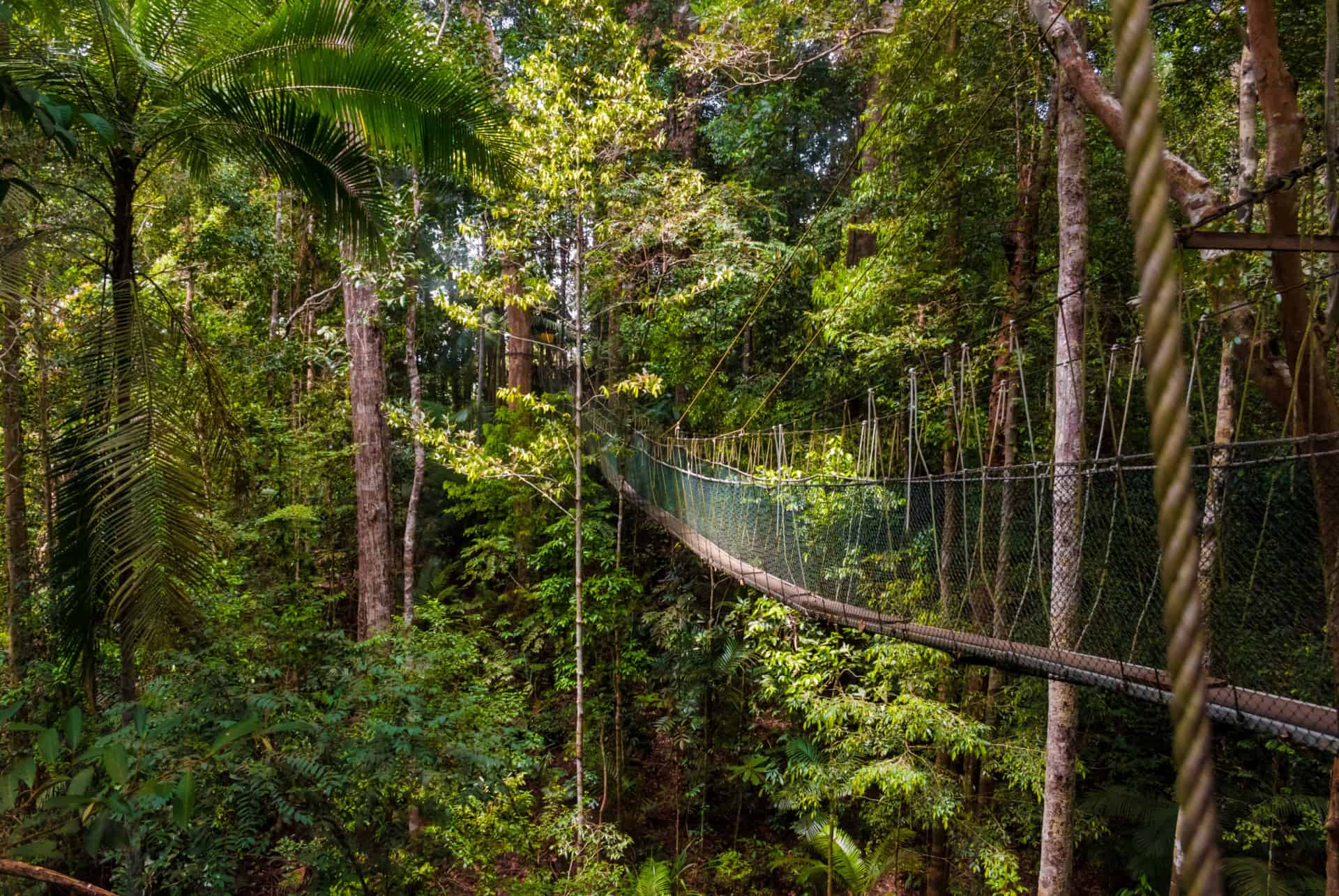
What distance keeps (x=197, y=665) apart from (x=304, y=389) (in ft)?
15.4

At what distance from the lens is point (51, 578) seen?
4.64ft

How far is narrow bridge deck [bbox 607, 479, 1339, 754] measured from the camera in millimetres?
1328

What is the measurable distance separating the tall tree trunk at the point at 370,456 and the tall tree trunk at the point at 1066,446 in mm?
3293

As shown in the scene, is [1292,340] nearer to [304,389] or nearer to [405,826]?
[405,826]

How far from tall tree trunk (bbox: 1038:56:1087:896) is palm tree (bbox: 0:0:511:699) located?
6.97 feet

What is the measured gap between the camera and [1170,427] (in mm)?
281

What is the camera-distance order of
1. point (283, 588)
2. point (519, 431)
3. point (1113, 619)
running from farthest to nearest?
point (519, 431)
point (283, 588)
point (1113, 619)

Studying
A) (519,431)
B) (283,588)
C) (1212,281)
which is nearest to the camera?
(1212,281)

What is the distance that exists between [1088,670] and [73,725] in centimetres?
198

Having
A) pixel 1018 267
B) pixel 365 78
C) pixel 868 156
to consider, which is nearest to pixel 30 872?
pixel 365 78

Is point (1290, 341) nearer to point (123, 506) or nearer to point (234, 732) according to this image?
point (234, 732)

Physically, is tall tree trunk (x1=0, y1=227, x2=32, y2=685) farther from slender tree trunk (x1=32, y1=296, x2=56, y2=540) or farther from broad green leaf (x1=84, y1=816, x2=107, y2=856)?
broad green leaf (x1=84, y1=816, x2=107, y2=856)

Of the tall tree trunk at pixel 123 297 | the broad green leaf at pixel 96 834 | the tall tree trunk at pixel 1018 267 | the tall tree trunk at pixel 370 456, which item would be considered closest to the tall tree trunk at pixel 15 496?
the tall tree trunk at pixel 370 456

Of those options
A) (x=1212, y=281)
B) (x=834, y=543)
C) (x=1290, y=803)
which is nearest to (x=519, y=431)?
(x=834, y=543)
